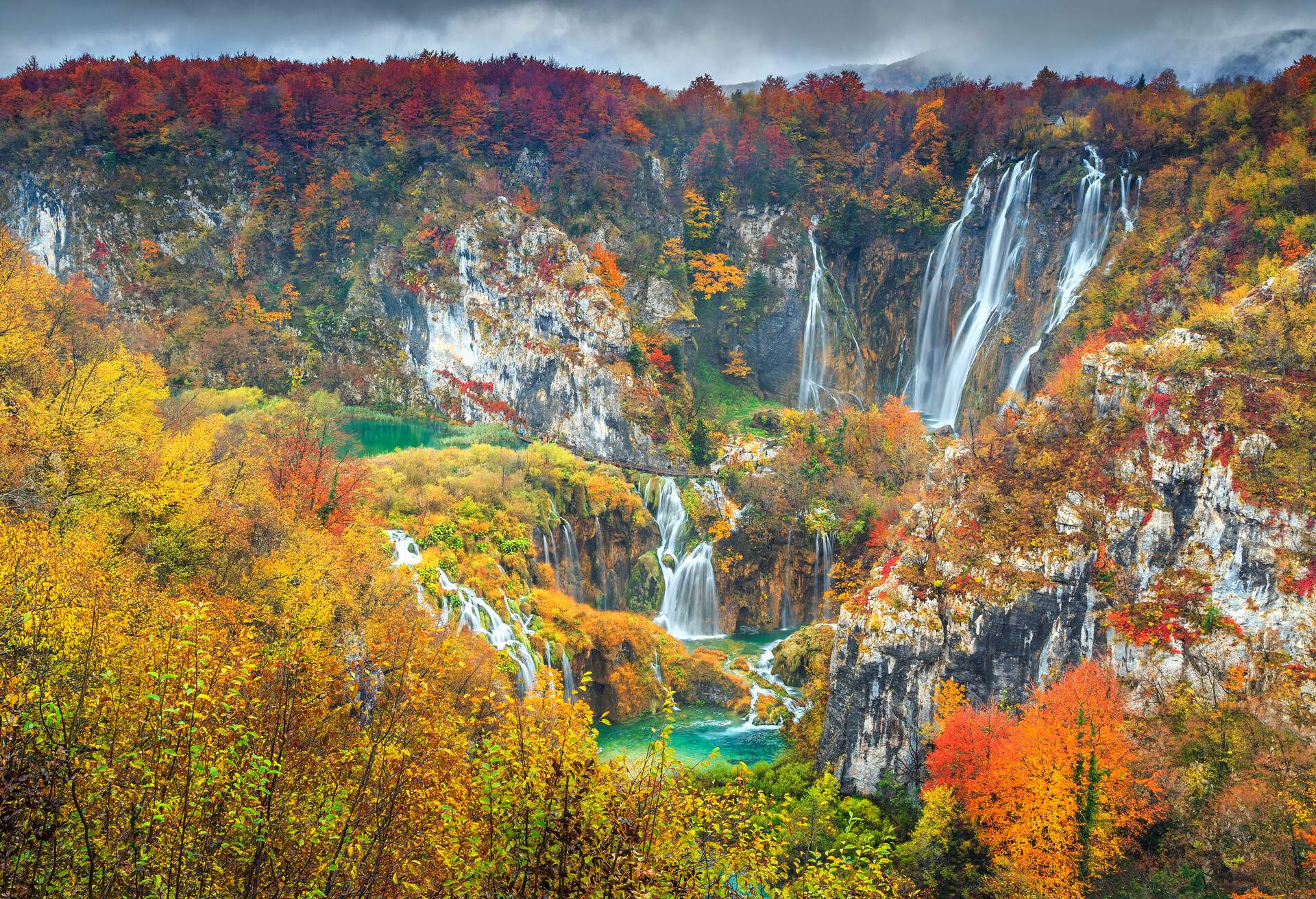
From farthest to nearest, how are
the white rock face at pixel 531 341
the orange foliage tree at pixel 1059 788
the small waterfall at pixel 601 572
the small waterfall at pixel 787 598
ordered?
the white rock face at pixel 531 341 → the small waterfall at pixel 787 598 → the small waterfall at pixel 601 572 → the orange foliage tree at pixel 1059 788

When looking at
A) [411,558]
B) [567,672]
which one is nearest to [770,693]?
[567,672]

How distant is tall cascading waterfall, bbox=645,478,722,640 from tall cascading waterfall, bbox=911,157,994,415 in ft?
78.4

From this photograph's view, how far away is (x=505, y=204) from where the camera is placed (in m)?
67.2

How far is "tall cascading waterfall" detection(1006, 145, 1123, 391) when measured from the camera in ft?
172

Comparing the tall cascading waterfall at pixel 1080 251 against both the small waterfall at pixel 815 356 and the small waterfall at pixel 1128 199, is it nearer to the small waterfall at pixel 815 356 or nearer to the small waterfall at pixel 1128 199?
the small waterfall at pixel 1128 199

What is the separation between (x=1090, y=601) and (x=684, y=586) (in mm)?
24157

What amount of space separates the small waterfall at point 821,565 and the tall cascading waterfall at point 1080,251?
52.5 feet

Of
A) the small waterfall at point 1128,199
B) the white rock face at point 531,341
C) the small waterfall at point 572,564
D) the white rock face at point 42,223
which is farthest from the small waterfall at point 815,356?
the white rock face at point 42,223

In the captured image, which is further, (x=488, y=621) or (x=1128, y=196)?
(x=1128, y=196)

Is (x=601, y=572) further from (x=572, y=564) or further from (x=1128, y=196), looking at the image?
(x=1128, y=196)

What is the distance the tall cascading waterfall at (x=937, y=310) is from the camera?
62375 mm

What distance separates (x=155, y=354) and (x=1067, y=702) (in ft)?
208

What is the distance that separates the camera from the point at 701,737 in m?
34.4

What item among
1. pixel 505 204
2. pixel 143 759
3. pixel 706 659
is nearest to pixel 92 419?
pixel 143 759
